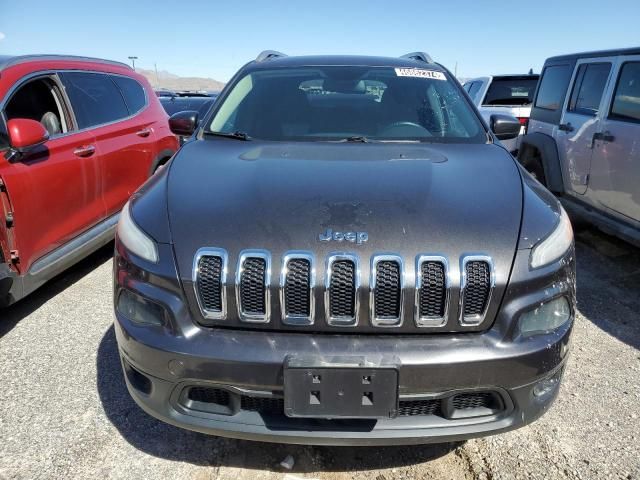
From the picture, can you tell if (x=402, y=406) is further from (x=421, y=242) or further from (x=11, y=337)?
(x=11, y=337)

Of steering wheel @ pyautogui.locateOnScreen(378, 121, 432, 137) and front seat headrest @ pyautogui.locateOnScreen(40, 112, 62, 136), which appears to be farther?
front seat headrest @ pyautogui.locateOnScreen(40, 112, 62, 136)

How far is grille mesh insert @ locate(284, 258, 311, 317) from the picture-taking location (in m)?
1.79

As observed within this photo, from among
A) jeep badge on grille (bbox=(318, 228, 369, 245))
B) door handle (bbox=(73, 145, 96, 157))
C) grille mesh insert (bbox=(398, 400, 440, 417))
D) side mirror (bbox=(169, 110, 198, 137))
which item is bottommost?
grille mesh insert (bbox=(398, 400, 440, 417))

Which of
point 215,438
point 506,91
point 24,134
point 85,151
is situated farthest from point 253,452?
point 506,91

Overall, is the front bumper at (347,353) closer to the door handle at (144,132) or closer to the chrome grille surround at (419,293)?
the chrome grille surround at (419,293)

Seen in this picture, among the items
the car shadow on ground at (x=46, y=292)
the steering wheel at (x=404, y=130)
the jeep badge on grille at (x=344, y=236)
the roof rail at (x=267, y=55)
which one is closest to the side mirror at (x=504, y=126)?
the steering wheel at (x=404, y=130)

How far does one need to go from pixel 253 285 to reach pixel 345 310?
0.33 metres

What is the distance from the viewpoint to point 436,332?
5.99 ft

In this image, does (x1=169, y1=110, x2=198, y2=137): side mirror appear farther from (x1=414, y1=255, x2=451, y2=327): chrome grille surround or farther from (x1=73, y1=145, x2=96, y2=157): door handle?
(x1=414, y1=255, x2=451, y2=327): chrome grille surround

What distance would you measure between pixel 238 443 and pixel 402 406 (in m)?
0.91

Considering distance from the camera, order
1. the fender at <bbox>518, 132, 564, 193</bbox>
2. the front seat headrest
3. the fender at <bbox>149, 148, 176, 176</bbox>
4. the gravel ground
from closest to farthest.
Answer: the gravel ground, the front seat headrest, the fender at <bbox>149, 148, 176, 176</bbox>, the fender at <bbox>518, 132, 564, 193</bbox>

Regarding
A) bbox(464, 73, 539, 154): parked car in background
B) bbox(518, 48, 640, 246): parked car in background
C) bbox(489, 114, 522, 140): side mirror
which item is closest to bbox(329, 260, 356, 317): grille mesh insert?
bbox(489, 114, 522, 140): side mirror

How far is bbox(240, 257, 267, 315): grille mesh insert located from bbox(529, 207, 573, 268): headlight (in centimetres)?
97

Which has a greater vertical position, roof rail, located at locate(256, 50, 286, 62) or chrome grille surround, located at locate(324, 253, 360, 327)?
roof rail, located at locate(256, 50, 286, 62)
